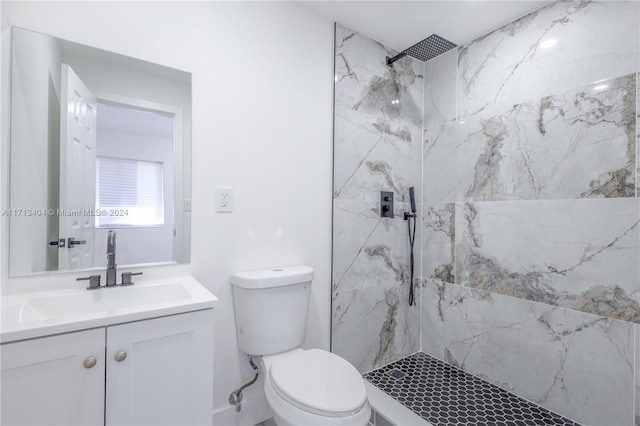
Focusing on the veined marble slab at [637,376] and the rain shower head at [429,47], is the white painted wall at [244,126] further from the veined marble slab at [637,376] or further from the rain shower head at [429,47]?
the veined marble slab at [637,376]

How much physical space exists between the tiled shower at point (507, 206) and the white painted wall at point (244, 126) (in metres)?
0.16

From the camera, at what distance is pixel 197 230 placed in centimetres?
151

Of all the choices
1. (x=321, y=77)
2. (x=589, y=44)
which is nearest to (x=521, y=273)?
(x=589, y=44)

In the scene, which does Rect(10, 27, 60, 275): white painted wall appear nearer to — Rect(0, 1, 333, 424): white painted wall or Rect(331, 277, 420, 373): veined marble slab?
Rect(0, 1, 333, 424): white painted wall

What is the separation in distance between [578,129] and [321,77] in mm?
1437

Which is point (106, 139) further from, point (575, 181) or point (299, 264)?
point (575, 181)

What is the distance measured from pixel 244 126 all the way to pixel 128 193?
65cm

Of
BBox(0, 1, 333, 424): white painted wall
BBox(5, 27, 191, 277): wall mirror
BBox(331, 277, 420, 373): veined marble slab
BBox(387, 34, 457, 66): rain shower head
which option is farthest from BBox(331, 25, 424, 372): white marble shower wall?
BBox(5, 27, 191, 277): wall mirror

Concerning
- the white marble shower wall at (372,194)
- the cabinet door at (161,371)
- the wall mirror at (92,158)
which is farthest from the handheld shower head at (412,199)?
the cabinet door at (161,371)

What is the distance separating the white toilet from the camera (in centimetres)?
112

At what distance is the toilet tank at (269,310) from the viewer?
151 cm

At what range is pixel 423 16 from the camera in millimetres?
1856

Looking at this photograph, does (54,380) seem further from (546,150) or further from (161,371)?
(546,150)

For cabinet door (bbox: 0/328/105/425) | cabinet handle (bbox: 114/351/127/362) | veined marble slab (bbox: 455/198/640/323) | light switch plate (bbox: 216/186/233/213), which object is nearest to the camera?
cabinet door (bbox: 0/328/105/425)
